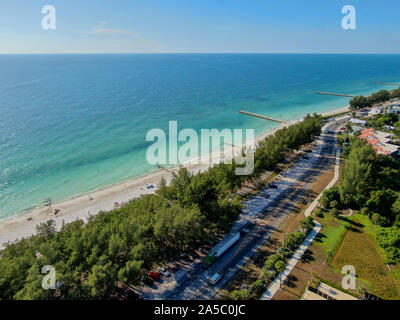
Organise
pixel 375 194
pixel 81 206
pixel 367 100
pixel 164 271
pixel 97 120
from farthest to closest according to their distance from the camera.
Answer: pixel 367 100 < pixel 97 120 < pixel 81 206 < pixel 375 194 < pixel 164 271

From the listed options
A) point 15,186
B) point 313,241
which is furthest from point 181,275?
point 15,186

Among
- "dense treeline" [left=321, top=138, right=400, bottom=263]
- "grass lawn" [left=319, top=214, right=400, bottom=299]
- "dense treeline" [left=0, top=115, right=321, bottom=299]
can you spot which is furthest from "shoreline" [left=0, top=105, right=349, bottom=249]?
"dense treeline" [left=321, top=138, right=400, bottom=263]

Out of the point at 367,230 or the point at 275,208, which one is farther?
the point at 275,208

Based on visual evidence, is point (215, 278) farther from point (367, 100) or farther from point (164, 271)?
point (367, 100)

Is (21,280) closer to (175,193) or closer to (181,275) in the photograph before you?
(181,275)

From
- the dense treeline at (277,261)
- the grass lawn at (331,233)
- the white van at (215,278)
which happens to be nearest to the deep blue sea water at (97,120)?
the white van at (215,278)

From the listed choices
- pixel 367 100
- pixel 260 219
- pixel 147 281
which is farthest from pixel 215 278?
pixel 367 100

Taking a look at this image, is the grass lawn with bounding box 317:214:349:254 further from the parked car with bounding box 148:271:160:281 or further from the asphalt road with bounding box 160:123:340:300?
the parked car with bounding box 148:271:160:281
